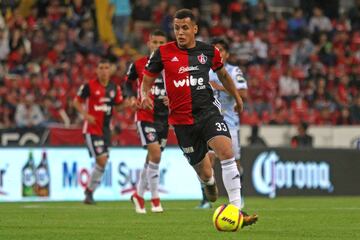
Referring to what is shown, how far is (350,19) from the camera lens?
35000mm

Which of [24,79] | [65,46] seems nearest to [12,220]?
[24,79]

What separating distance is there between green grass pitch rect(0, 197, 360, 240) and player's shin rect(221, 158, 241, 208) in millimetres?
366

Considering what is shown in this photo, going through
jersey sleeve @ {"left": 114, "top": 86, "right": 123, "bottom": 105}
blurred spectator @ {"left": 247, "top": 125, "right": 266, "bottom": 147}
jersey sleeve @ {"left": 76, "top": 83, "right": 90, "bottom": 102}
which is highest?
jersey sleeve @ {"left": 76, "top": 83, "right": 90, "bottom": 102}

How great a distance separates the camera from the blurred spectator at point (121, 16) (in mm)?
32178

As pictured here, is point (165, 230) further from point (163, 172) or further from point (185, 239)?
point (163, 172)

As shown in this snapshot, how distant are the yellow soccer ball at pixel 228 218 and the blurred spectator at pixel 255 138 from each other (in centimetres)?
1419

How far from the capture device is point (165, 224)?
13.0 metres

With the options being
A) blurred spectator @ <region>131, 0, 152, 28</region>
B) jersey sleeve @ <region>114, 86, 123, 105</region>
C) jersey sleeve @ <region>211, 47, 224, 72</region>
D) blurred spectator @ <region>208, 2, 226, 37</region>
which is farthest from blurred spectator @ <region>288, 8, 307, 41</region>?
jersey sleeve @ <region>211, 47, 224, 72</region>

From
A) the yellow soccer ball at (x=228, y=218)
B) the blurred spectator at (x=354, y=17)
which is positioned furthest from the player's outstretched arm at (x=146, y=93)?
the blurred spectator at (x=354, y=17)

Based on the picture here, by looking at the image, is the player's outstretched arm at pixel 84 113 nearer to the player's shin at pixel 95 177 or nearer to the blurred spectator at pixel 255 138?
the player's shin at pixel 95 177

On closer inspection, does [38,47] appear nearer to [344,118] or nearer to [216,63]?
[344,118]

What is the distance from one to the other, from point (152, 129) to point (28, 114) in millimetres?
9789

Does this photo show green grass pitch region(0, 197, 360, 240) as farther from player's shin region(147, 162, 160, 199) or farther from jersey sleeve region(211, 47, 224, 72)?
jersey sleeve region(211, 47, 224, 72)

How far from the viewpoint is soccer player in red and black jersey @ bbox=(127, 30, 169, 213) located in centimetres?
1558
